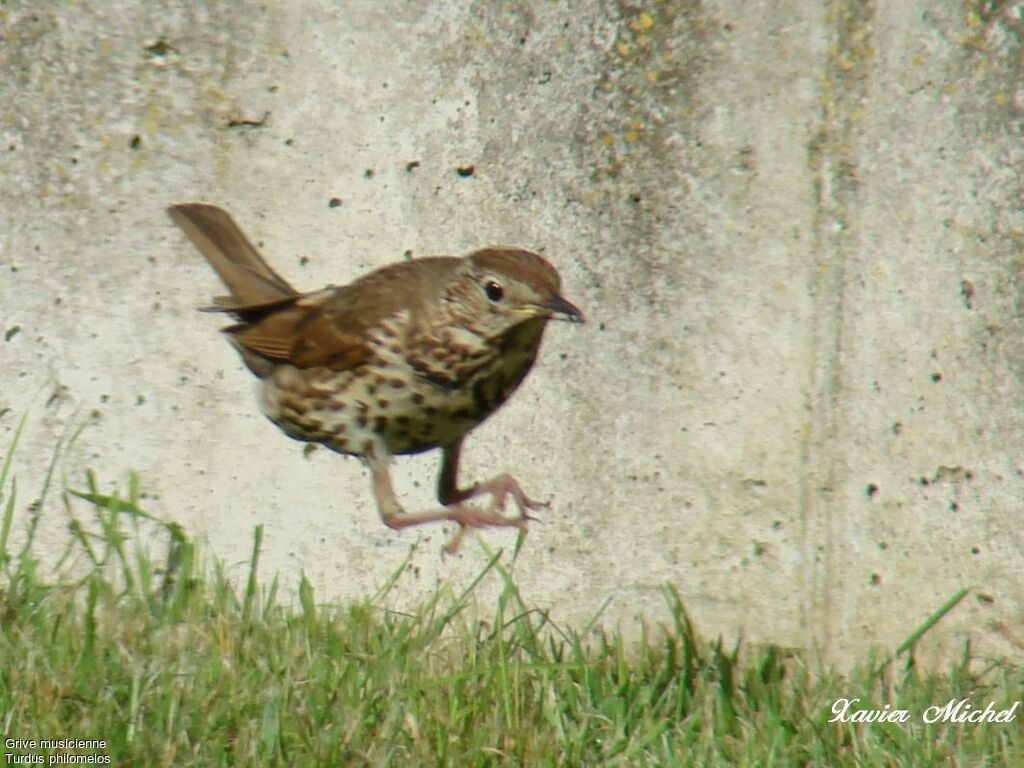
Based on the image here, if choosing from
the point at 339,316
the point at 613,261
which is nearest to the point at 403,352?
the point at 339,316

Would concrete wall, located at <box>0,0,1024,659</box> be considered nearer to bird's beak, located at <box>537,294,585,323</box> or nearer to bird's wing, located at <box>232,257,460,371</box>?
bird's wing, located at <box>232,257,460,371</box>

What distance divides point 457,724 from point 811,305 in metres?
1.62

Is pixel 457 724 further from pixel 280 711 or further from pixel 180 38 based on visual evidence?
pixel 180 38

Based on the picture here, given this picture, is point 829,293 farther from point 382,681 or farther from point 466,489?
point 382,681

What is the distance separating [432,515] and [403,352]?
1.41ft

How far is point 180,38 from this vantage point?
478cm

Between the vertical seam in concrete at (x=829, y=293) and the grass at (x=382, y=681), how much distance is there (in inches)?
9.2

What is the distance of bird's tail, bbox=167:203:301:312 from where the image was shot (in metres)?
4.41

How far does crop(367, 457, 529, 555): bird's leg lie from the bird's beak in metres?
0.44

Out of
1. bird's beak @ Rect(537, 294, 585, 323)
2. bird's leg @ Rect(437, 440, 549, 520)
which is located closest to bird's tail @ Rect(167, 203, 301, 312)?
bird's leg @ Rect(437, 440, 549, 520)

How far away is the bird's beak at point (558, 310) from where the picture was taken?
363 centimetres

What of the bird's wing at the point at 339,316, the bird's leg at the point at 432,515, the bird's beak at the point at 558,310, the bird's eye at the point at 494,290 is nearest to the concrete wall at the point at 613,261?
the bird's wing at the point at 339,316

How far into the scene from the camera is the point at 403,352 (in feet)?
13.1

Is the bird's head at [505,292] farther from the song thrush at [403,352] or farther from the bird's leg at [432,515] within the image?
the bird's leg at [432,515]
